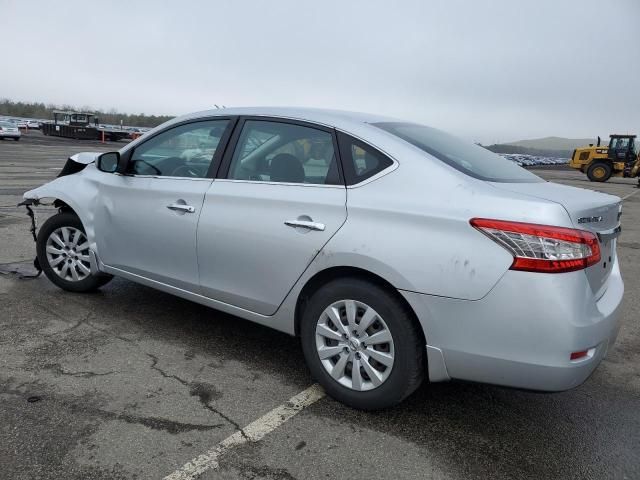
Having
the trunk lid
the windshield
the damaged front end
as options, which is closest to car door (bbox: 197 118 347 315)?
the windshield

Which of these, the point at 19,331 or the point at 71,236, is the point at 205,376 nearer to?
the point at 19,331

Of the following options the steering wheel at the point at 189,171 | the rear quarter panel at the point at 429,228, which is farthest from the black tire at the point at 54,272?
the rear quarter panel at the point at 429,228

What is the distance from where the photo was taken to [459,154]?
317 cm

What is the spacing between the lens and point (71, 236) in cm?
445

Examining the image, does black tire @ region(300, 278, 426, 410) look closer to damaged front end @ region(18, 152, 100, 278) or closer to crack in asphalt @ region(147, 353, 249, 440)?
crack in asphalt @ region(147, 353, 249, 440)

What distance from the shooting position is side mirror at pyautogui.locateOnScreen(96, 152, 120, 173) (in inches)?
163

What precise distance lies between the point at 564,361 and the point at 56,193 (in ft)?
13.0

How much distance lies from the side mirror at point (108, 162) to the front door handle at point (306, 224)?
1.83 m

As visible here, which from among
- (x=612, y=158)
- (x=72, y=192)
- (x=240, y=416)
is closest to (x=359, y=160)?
(x=240, y=416)

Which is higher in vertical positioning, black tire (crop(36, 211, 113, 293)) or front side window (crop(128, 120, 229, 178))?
front side window (crop(128, 120, 229, 178))

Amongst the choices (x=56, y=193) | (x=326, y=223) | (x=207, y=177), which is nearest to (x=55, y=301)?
(x=56, y=193)

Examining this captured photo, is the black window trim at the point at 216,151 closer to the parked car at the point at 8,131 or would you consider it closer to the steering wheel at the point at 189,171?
the steering wheel at the point at 189,171

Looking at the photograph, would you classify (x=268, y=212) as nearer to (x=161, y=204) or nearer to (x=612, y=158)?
(x=161, y=204)

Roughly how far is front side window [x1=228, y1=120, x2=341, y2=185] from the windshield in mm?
384
